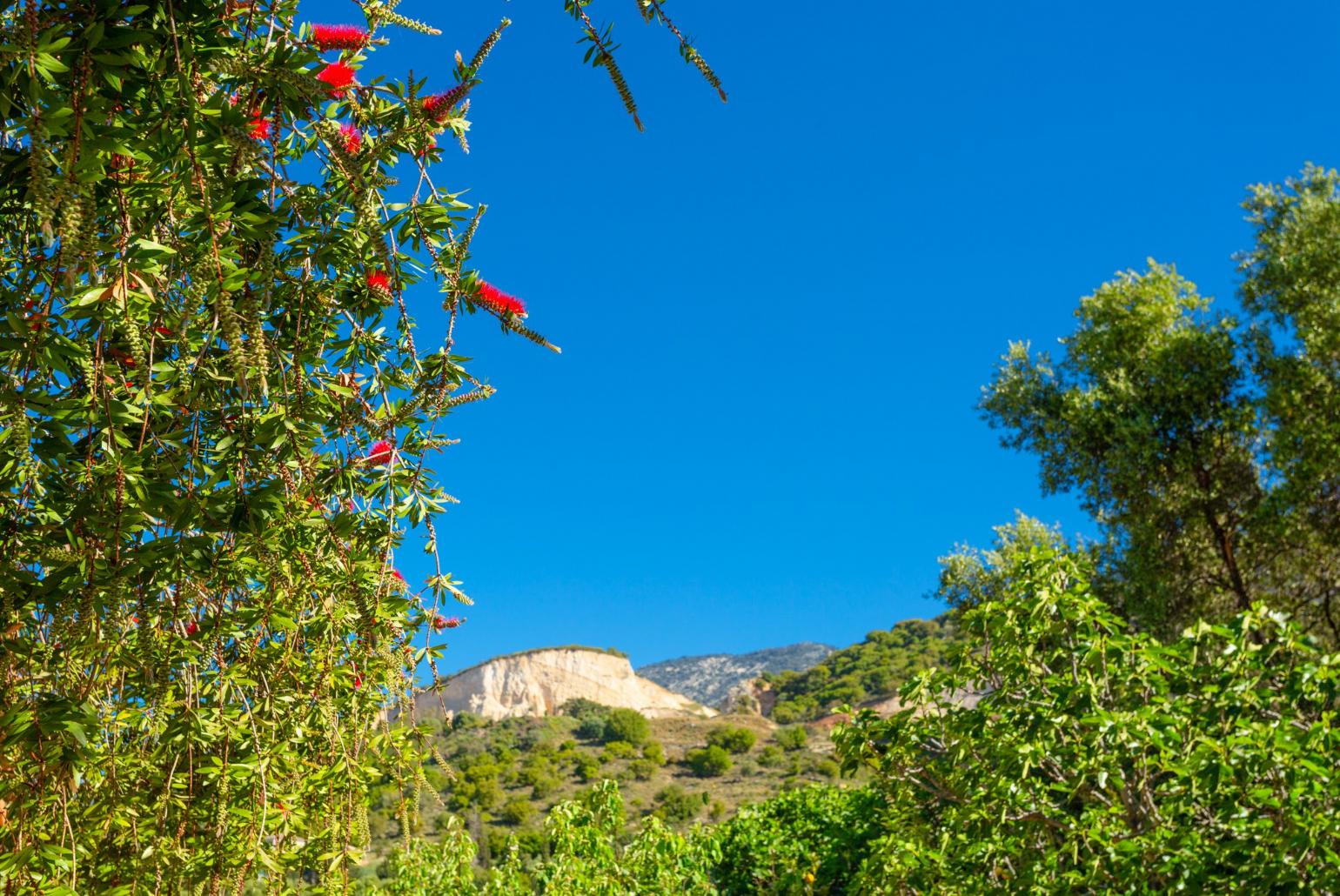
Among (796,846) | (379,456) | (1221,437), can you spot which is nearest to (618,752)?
(796,846)

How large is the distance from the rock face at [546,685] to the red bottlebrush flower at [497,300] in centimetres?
5115

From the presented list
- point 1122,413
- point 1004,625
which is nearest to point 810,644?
point 1122,413

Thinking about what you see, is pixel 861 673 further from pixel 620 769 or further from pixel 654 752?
pixel 620 769

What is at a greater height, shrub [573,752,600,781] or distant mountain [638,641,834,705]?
distant mountain [638,641,834,705]

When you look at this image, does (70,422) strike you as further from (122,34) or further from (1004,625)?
(1004,625)

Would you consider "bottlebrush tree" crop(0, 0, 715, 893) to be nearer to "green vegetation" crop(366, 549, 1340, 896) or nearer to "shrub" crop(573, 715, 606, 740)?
"green vegetation" crop(366, 549, 1340, 896)

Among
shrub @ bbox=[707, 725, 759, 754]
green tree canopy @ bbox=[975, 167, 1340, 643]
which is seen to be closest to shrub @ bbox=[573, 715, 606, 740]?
shrub @ bbox=[707, 725, 759, 754]

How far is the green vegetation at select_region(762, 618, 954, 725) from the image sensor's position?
1590 inches

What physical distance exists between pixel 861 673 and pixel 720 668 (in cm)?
3807

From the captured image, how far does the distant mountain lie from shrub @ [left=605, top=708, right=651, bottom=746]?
3392cm

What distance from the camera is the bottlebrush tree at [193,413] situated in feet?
4.76

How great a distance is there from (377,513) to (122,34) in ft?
3.88

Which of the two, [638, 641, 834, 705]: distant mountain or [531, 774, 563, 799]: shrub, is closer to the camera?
[531, 774, 563, 799]: shrub

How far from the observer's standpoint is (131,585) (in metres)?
1.67
